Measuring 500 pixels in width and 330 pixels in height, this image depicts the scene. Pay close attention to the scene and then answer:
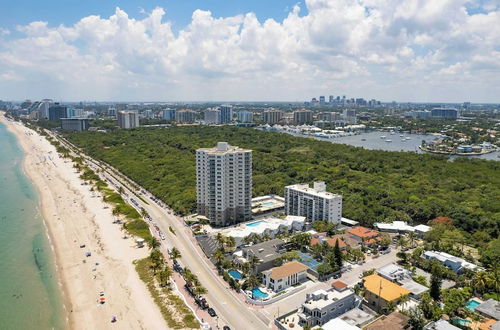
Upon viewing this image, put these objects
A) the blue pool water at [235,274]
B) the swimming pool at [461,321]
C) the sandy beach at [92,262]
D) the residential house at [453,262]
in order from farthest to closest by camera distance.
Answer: the residential house at [453,262] < the blue pool water at [235,274] < the sandy beach at [92,262] < the swimming pool at [461,321]

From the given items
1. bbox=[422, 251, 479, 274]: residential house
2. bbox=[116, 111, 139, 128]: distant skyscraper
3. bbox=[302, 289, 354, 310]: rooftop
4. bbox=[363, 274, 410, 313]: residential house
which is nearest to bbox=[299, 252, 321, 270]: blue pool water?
bbox=[363, 274, 410, 313]: residential house

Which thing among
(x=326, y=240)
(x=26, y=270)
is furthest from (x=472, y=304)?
(x=26, y=270)

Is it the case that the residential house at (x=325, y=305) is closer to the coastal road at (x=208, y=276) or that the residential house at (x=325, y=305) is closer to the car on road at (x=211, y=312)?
the coastal road at (x=208, y=276)

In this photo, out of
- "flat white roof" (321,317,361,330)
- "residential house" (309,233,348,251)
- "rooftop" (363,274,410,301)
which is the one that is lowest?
"flat white roof" (321,317,361,330)

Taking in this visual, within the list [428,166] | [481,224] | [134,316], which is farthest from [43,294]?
[428,166]

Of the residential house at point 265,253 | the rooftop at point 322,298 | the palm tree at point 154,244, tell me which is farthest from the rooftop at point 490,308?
the palm tree at point 154,244

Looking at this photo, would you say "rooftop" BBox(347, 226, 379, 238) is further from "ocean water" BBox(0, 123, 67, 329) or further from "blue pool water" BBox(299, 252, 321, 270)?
"ocean water" BBox(0, 123, 67, 329)

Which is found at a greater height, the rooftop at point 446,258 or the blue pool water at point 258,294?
the rooftop at point 446,258
